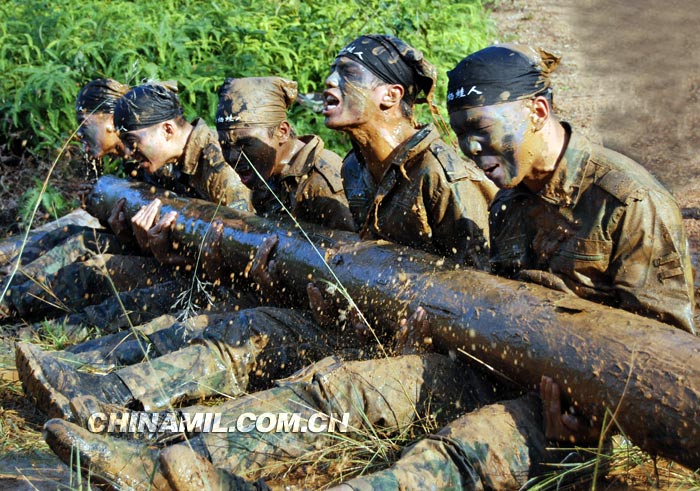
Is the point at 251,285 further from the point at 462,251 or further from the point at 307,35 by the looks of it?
the point at 307,35

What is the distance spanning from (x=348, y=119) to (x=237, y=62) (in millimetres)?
4836

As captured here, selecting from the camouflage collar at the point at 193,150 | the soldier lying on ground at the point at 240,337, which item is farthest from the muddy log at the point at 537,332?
the camouflage collar at the point at 193,150

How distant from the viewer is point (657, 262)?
3488 mm

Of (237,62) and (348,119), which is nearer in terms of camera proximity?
(348,119)

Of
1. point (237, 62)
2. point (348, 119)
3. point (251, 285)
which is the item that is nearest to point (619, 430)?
point (348, 119)

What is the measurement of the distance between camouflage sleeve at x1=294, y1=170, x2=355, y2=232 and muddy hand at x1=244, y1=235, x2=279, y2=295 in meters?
0.40

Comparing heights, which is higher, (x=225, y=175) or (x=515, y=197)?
(x=515, y=197)

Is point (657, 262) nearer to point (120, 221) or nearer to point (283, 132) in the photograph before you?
point (283, 132)

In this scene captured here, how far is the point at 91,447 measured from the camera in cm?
318

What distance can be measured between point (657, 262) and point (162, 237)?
142 inches

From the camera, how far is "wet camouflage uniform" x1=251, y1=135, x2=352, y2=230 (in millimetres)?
5375

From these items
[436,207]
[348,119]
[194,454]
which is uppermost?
[348,119]

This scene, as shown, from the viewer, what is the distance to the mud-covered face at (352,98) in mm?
4684

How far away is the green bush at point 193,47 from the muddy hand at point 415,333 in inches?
188
